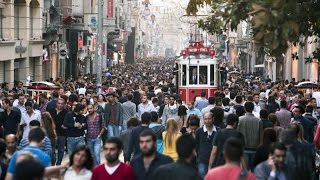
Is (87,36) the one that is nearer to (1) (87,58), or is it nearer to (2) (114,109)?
(1) (87,58)

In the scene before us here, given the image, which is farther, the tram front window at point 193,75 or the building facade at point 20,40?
the building facade at point 20,40

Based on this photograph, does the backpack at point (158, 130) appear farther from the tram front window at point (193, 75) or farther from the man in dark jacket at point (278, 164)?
the tram front window at point (193, 75)

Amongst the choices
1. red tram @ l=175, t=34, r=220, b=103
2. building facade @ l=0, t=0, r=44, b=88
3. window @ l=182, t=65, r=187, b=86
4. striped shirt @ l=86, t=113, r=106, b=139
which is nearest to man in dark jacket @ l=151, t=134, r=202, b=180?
striped shirt @ l=86, t=113, r=106, b=139

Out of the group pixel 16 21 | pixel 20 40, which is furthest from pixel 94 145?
pixel 16 21

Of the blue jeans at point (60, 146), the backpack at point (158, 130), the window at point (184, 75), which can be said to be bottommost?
the blue jeans at point (60, 146)

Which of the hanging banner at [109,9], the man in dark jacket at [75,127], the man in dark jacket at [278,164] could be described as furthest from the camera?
the hanging banner at [109,9]

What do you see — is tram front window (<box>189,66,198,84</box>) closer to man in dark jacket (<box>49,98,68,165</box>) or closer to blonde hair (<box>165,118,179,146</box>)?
man in dark jacket (<box>49,98,68,165</box>)

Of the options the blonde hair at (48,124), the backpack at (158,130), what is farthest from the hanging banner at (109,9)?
the backpack at (158,130)

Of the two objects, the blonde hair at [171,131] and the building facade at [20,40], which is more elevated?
the building facade at [20,40]

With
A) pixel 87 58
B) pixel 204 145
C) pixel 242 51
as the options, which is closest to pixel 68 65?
pixel 87 58

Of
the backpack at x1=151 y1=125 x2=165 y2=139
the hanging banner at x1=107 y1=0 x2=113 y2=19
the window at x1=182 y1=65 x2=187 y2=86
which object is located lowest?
the backpack at x1=151 y1=125 x2=165 y2=139

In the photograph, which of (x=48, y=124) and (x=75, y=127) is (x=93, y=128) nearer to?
(x=75, y=127)

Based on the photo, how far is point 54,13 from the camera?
4825 cm

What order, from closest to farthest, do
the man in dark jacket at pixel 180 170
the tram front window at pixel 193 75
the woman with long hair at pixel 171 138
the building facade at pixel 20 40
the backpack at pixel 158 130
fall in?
1. the man in dark jacket at pixel 180 170
2. the woman with long hair at pixel 171 138
3. the backpack at pixel 158 130
4. the tram front window at pixel 193 75
5. the building facade at pixel 20 40
